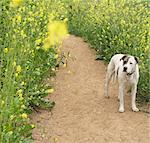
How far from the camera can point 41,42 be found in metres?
6.11

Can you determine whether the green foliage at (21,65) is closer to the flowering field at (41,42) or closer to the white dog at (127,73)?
the flowering field at (41,42)

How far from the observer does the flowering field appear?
3.16 meters

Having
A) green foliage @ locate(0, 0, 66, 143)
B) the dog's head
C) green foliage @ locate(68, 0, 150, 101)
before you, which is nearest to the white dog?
the dog's head

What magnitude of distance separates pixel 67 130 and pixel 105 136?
508 millimetres

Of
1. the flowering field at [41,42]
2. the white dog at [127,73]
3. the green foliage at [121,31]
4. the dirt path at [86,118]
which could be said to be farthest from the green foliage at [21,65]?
the green foliage at [121,31]

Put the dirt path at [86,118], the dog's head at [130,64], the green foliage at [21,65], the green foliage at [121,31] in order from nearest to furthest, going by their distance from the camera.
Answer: the green foliage at [21,65] < the dirt path at [86,118] < the dog's head at [130,64] < the green foliage at [121,31]

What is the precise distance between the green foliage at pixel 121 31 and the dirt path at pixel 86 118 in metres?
0.68

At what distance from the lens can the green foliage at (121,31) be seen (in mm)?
7543

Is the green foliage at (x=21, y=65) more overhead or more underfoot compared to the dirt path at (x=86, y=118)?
more overhead

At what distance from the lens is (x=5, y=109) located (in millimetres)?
2965

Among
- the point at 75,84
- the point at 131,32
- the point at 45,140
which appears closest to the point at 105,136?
the point at 45,140

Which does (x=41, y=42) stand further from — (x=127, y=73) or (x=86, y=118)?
(x=127, y=73)

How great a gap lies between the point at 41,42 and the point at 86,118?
50.2 inches

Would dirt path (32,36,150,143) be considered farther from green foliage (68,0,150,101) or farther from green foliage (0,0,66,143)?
green foliage (68,0,150,101)
